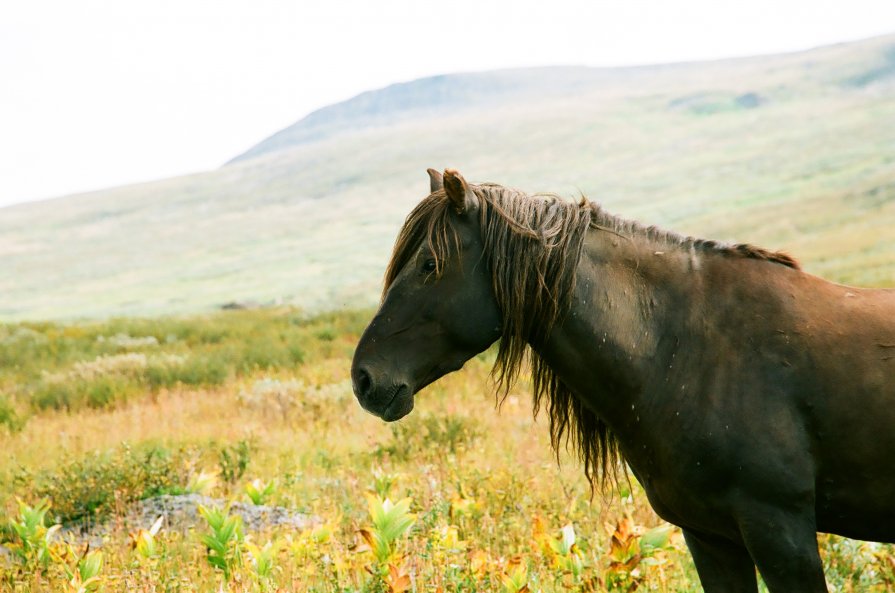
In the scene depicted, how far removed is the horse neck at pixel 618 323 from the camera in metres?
3.21

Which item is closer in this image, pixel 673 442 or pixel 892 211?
pixel 673 442

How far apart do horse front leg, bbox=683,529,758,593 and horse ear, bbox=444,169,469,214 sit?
60.5 inches

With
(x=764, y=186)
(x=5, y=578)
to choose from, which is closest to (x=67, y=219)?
(x=764, y=186)

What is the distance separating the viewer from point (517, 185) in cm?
7825

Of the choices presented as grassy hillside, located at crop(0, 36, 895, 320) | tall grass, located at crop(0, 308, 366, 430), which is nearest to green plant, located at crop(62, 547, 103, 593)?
tall grass, located at crop(0, 308, 366, 430)

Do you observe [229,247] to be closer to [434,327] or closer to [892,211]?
[892,211]

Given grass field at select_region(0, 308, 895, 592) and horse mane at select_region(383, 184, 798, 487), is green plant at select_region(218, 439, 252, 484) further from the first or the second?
horse mane at select_region(383, 184, 798, 487)

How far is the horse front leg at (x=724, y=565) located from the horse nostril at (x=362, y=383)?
4.47 ft

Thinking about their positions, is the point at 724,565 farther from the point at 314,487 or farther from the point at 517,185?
the point at 517,185

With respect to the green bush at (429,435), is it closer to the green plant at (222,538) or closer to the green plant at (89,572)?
the green plant at (222,538)

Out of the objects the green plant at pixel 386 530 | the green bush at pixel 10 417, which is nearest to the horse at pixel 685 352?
the green plant at pixel 386 530

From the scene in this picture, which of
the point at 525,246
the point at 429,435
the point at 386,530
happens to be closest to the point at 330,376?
the point at 429,435

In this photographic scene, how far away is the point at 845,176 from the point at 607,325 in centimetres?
5819

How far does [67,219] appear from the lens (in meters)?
90.6
